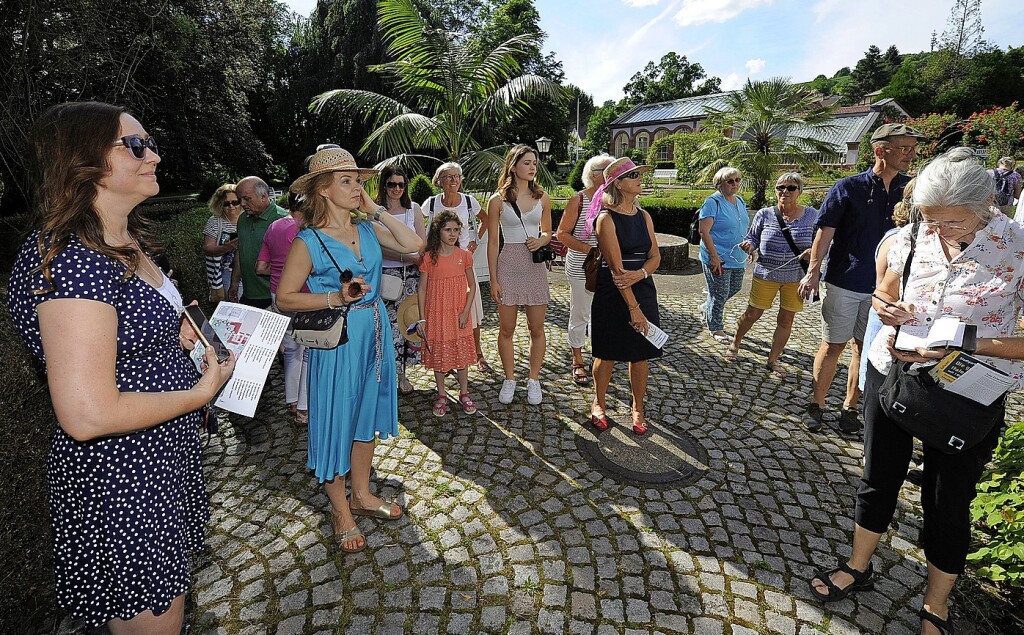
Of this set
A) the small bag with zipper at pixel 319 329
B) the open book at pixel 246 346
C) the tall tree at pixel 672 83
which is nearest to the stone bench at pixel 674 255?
the small bag with zipper at pixel 319 329

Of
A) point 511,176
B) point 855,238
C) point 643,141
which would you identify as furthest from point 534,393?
point 643,141

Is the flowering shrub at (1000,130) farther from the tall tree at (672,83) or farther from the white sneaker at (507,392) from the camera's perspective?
the tall tree at (672,83)

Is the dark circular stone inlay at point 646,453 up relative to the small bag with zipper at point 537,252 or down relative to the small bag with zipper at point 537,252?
down

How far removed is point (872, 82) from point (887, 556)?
116755 mm

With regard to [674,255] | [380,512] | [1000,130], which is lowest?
[380,512]

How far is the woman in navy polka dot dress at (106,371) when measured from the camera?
1.40 metres

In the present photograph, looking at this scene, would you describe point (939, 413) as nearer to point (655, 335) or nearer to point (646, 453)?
point (655, 335)

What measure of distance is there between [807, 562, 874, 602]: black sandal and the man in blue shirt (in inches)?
68.7

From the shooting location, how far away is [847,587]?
8.20 feet

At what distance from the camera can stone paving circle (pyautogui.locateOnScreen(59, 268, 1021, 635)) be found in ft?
8.04

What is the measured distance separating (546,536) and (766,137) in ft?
67.1

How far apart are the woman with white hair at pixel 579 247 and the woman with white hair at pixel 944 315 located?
8.48 ft

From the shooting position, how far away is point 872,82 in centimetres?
9150

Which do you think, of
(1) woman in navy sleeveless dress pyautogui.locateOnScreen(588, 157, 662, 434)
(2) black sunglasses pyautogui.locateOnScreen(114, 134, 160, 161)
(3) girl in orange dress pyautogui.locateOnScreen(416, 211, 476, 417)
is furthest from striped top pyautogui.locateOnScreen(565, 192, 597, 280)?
(2) black sunglasses pyautogui.locateOnScreen(114, 134, 160, 161)
